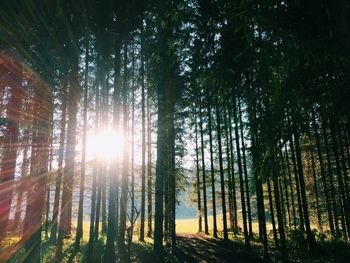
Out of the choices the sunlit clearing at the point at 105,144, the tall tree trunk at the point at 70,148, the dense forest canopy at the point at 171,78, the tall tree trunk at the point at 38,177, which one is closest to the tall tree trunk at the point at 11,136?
the dense forest canopy at the point at 171,78

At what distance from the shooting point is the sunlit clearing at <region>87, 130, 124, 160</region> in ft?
50.8

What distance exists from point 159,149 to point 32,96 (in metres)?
6.02

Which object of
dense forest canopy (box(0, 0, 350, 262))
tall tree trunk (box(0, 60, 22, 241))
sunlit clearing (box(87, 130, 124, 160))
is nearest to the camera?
dense forest canopy (box(0, 0, 350, 262))

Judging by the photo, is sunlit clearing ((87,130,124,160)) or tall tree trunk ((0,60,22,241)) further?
sunlit clearing ((87,130,124,160))

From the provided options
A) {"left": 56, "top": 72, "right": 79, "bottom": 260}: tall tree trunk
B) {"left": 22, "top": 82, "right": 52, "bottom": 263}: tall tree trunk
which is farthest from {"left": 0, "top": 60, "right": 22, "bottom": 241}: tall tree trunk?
{"left": 56, "top": 72, "right": 79, "bottom": 260}: tall tree trunk

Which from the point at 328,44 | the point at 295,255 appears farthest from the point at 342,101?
the point at 295,255

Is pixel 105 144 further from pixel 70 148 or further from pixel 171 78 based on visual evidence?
pixel 171 78

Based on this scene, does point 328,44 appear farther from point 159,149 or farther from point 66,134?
point 66,134

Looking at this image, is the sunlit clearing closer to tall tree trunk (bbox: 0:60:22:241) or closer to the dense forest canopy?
the dense forest canopy

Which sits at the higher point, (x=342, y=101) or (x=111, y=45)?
(x=111, y=45)

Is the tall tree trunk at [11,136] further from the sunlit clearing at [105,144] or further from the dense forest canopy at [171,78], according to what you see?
the sunlit clearing at [105,144]

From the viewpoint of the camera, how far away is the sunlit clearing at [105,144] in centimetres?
1548

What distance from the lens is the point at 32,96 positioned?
11820mm

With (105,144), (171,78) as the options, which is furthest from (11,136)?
(171,78)
